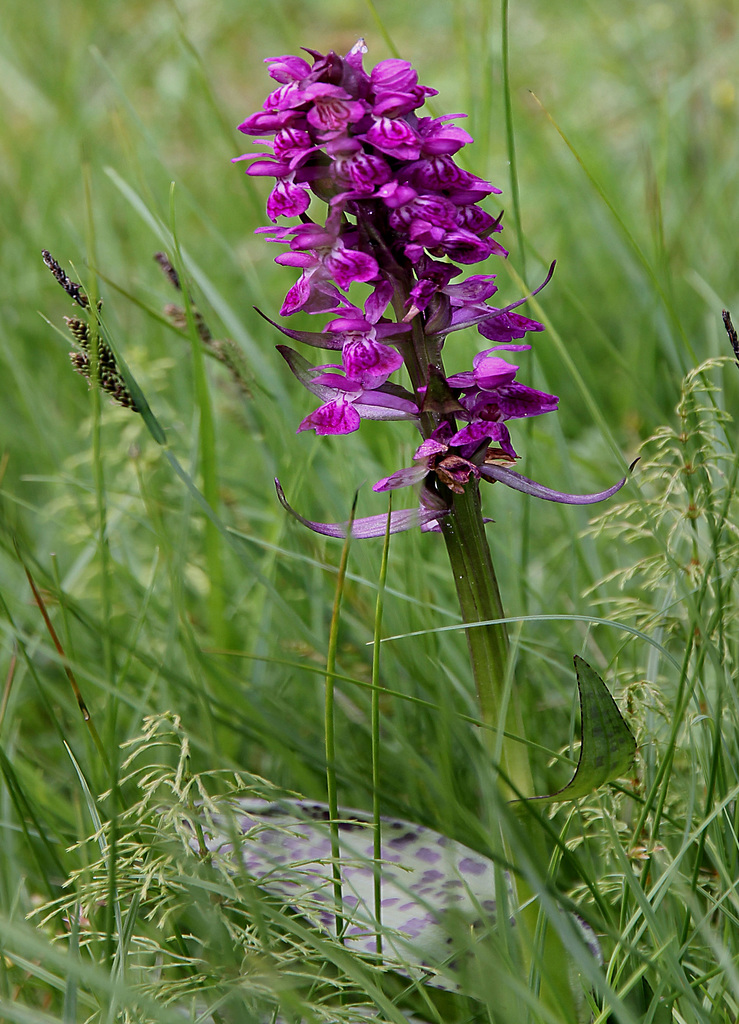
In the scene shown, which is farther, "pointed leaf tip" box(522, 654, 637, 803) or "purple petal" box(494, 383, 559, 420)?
"purple petal" box(494, 383, 559, 420)

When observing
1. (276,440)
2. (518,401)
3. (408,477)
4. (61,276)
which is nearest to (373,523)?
(408,477)

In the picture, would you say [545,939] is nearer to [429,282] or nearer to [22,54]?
[429,282]

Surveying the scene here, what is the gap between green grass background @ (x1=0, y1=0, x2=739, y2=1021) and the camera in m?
1.19

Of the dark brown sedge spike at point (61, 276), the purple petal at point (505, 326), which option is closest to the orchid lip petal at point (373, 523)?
the purple petal at point (505, 326)

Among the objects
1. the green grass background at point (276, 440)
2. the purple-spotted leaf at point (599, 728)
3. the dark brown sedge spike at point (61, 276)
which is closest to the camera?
the purple-spotted leaf at point (599, 728)

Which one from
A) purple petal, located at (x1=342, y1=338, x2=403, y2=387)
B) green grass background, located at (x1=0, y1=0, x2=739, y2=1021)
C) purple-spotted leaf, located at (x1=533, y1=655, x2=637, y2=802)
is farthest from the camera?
green grass background, located at (x1=0, y1=0, x2=739, y2=1021)

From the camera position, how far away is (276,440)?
1.75 m

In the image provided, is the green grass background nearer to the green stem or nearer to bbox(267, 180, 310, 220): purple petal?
the green stem

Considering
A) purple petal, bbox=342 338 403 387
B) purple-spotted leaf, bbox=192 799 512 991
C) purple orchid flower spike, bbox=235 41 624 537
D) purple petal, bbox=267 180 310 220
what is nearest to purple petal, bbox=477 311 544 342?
purple orchid flower spike, bbox=235 41 624 537

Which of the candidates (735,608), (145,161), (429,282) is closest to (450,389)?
(429,282)

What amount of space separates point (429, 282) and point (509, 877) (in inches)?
28.3

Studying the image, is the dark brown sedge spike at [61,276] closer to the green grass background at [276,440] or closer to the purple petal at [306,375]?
the green grass background at [276,440]

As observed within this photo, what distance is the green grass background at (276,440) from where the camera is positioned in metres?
1.19

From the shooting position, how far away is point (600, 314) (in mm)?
2748
